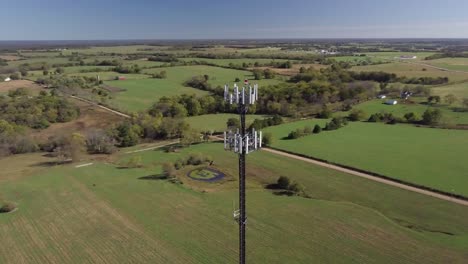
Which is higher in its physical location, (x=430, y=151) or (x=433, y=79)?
(x=433, y=79)

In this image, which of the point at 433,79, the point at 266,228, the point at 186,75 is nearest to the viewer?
the point at 266,228

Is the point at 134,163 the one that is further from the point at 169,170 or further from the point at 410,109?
the point at 410,109

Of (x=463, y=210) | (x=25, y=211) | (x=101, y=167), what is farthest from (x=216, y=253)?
(x=101, y=167)

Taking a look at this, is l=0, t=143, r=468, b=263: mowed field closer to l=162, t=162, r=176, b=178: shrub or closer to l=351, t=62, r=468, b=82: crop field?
l=162, t=162, r=176, b=178: shrub

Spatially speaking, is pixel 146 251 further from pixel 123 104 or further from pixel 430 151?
pixel 123 104

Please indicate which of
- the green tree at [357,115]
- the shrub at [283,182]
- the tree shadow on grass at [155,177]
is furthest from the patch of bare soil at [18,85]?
the shrub at [283,182]

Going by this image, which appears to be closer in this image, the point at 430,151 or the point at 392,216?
the point at 392,216

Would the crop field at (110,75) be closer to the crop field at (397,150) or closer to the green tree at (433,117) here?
the crop field at (397,150)
